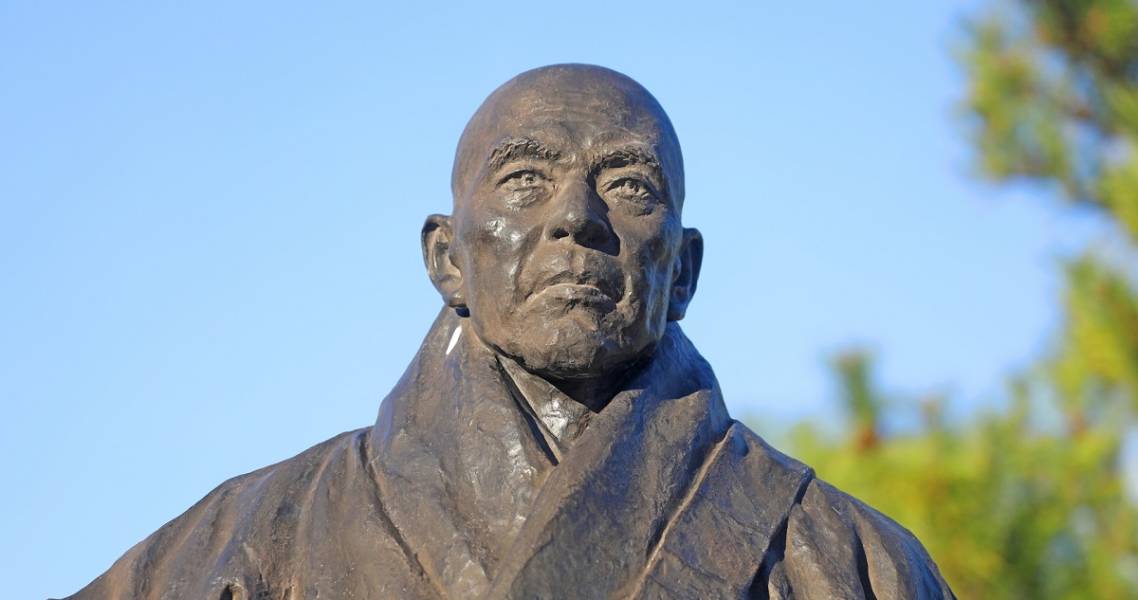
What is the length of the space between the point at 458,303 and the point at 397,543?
24.3 inches

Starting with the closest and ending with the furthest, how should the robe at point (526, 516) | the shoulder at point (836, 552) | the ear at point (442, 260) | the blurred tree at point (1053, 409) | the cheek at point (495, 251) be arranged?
1. the robe at point (526, 516)
2. the shoulder at point (836, 552)
3. the cheek at point (495, 251)
4. the ear at point (442, 260)
5. the blurred tree at point (1053, 409)

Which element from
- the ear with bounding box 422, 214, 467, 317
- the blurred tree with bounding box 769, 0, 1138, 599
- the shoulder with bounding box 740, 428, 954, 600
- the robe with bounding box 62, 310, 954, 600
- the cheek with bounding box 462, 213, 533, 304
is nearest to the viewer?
the robe with bounding box 62, 310, 954, 600

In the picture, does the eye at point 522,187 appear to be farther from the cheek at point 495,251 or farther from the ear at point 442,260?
the ear at point 442,260

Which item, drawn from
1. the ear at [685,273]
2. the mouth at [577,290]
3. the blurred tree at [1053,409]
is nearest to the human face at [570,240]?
the mouth at [577,290]

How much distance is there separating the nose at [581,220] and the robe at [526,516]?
0.31 m

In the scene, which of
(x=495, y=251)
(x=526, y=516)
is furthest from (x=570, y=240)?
(x=526, y=516)

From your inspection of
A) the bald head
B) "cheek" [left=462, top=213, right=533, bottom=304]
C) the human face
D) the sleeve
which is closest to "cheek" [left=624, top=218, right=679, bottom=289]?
the human face

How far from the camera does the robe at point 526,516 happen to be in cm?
369

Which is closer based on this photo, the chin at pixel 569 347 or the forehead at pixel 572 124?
the chin at pixel 569 347

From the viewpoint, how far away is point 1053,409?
10617mm

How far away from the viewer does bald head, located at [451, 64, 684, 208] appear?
4.00 meters

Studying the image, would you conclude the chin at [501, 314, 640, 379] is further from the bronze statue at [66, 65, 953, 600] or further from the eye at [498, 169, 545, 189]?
the eye at [498, 169, 545, 189]

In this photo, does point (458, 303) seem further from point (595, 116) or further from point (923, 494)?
point (923, 494)

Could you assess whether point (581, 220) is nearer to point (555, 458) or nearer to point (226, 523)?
point (555, 458)
